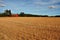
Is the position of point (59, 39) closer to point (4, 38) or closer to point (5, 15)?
point (4, 38)

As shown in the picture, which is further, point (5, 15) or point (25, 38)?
point (5, 15)

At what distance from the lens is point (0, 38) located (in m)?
8.55

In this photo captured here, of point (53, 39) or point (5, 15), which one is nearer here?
point (53, 39)

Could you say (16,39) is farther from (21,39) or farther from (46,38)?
(46,38)

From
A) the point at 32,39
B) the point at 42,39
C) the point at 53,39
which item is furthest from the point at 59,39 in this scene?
the point at 32,39

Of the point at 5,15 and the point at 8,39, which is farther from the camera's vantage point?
the point at 5,15

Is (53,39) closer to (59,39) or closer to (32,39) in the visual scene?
(59,39)

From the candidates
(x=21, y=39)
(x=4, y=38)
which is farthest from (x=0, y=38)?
(x=21, y=39)

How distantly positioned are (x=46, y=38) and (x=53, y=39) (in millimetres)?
483

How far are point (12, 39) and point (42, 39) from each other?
1.99 m

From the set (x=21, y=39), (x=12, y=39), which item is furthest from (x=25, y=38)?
(x=12, y=39)

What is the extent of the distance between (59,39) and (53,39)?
1.33ft

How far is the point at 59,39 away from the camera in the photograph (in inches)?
332

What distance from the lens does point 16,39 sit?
8320 mm
